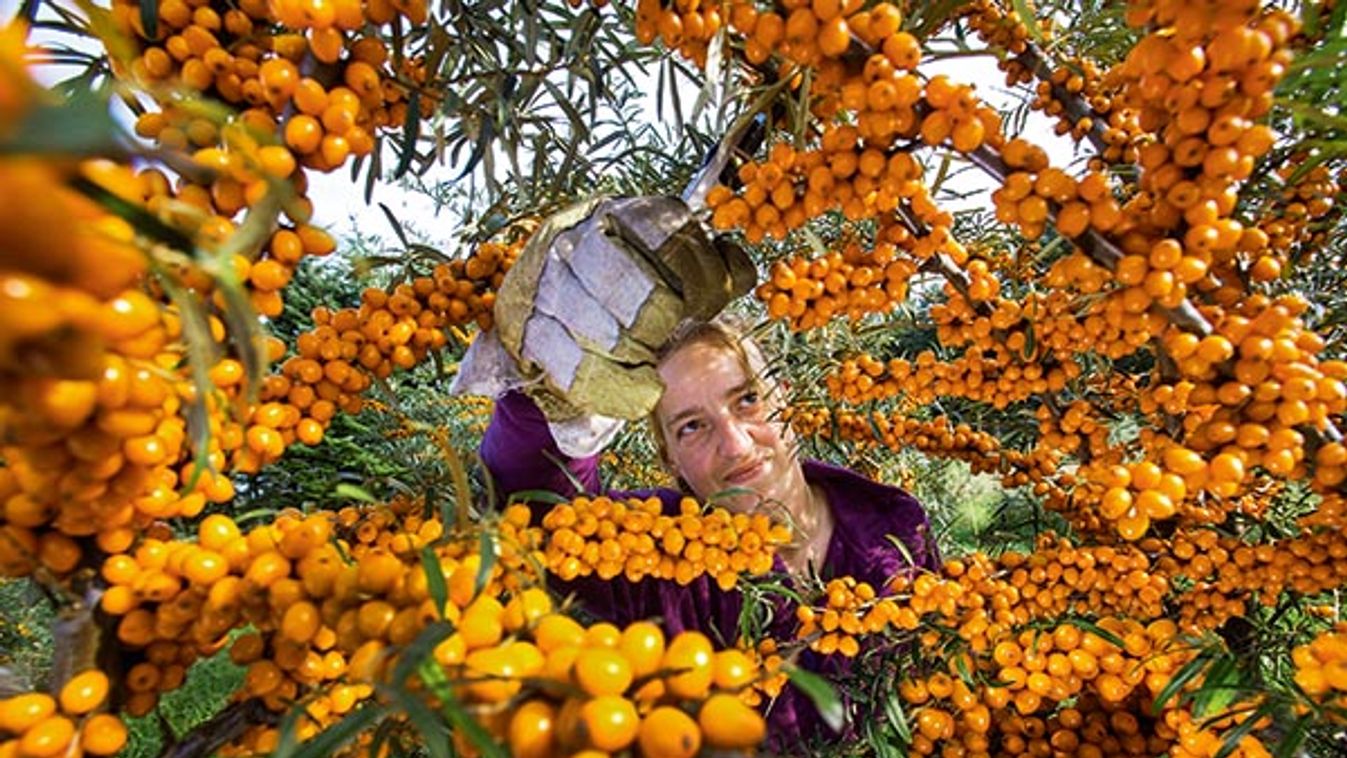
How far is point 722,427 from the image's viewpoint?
1714 millimetres

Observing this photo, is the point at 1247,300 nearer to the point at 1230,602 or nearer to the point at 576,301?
the point at 1230,602

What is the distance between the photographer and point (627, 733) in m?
0.40

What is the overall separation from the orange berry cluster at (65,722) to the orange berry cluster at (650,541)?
532 millimetres

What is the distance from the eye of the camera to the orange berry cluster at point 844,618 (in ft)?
3.76

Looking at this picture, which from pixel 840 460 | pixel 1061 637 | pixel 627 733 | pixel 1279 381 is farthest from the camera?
pixel 840 460

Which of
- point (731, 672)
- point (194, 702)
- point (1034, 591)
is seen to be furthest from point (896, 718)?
point (194, 702)

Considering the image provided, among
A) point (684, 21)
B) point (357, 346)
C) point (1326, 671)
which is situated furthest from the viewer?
point (357, 346)

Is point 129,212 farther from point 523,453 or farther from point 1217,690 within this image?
point 523,453

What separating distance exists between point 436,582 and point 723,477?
132cm

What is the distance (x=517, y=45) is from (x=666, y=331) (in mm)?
499

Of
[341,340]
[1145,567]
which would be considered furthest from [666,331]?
[1145,567]

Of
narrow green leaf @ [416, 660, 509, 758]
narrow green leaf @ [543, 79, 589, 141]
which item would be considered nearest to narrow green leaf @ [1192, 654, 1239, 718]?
narrow green leaf @ [416, 660, 509, 758]

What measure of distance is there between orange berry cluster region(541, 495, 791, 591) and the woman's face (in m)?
0.52

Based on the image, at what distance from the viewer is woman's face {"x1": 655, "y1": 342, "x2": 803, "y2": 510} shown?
1694 millimetres
